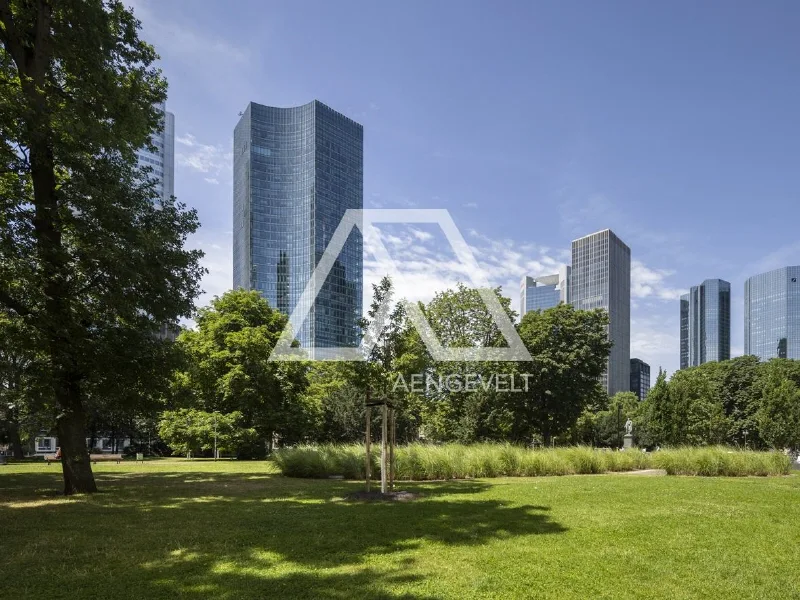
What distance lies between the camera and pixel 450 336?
3303 cm

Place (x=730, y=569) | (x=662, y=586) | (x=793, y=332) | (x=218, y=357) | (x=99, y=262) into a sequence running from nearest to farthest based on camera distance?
(x=662, y=586) < (x=730, y=569) < (x=99, y=262) < (x=218, y=357) < (x=793, y=332)

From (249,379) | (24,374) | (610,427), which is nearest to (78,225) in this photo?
(24,374)

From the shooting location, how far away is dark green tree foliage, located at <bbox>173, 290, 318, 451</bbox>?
32.0m

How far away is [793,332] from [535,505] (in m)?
213

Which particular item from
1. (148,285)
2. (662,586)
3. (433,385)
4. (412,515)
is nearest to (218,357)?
(433,385)

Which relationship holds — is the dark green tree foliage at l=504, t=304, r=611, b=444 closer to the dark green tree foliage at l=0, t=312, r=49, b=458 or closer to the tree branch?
the dark green tree foliage at l=0, t=312, r=49, b=458

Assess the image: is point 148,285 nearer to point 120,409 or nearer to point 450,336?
point 120,409

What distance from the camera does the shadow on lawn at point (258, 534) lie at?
5.43 metres

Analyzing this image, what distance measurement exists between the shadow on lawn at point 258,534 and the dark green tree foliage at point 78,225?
334cm

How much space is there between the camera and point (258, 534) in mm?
7680

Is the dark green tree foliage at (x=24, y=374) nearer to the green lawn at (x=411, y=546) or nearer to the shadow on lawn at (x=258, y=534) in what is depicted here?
the shadow on lawn at (x=258, y=534)

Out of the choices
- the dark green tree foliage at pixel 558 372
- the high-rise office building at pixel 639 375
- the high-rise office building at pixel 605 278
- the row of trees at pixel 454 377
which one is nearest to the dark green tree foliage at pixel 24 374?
the row of trees at pixel 454 377

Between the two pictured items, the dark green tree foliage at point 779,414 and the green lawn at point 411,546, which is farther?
the dark green tree foliage at point 779,414

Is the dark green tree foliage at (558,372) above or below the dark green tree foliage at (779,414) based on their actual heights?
above
